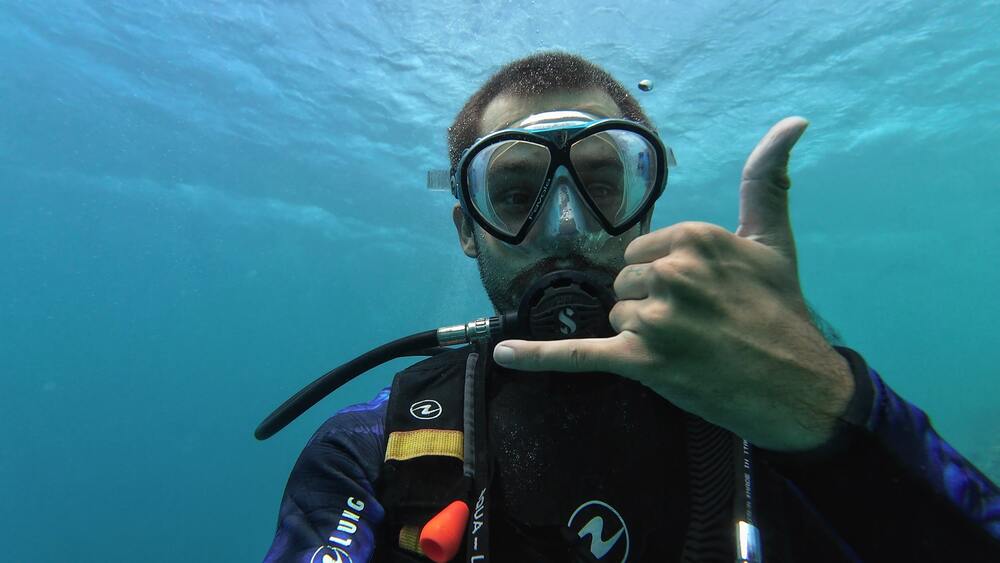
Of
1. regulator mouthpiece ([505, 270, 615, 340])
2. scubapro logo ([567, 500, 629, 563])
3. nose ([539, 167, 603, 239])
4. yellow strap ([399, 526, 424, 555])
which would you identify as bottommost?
yellow strap ([399, 526, 424, 555])

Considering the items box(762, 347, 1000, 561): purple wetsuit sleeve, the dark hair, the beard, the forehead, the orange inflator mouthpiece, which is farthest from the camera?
the dark hair

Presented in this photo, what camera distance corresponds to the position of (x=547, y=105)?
9.19 ft

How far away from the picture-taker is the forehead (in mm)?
2805

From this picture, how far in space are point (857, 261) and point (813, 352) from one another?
48.8 meters

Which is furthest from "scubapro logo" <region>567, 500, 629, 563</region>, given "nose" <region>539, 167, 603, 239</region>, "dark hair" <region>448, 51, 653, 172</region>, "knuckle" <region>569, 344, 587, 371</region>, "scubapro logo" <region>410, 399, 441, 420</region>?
"dark hair" <region>448, 51, 653, 172</region>

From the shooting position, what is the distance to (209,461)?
91.7 metres

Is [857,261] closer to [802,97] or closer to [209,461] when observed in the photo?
[802,97]

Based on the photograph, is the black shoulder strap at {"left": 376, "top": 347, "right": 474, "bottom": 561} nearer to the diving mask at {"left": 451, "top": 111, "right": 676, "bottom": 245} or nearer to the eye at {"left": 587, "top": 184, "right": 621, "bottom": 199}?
the diving mask at {"left": 451, "top": 111, "right": 676, "bottom": 245}

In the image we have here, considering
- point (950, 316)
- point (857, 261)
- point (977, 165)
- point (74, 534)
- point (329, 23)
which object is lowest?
point (74, 534)

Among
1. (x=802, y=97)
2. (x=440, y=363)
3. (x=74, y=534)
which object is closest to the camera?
(x=440, y=363)

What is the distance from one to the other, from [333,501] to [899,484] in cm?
192

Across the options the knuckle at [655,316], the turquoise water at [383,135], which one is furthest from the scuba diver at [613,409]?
the turquoise water at [383,135]

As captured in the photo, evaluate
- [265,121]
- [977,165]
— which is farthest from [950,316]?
[265,121]

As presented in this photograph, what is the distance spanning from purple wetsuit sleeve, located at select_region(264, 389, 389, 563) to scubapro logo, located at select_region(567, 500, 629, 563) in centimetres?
81
